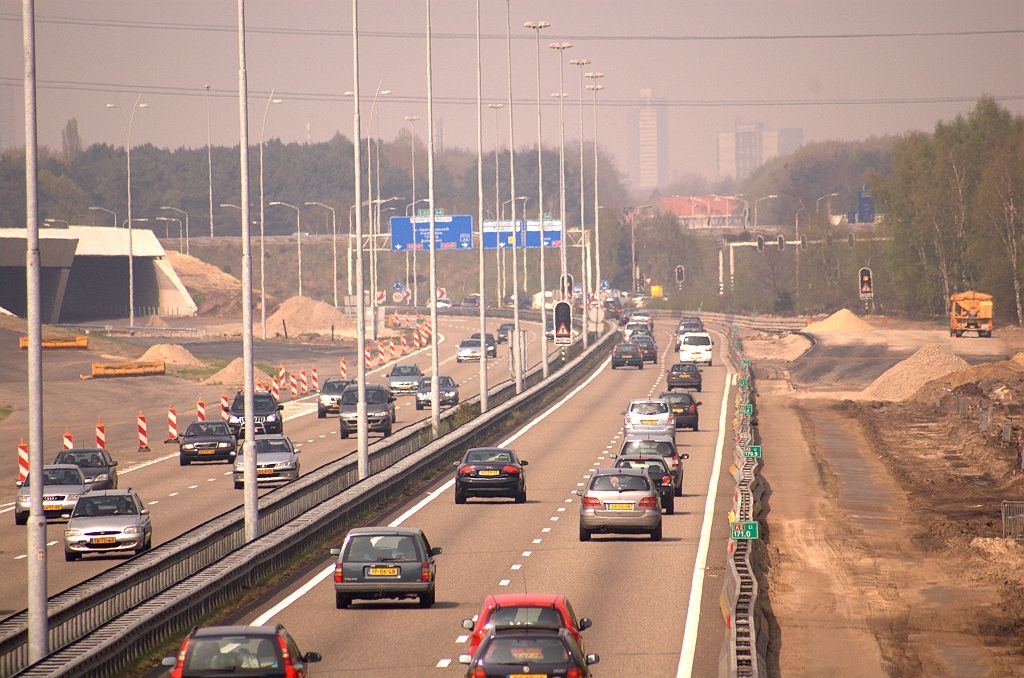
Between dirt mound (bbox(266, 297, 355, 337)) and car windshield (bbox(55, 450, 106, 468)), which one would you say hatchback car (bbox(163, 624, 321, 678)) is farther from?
dirt mound (bbox(266, 297, 355, 337))

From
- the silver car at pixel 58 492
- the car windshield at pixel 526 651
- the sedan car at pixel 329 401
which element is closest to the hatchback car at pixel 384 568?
the car windshield at pixel 526 651

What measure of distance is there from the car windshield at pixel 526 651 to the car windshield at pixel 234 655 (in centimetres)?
222

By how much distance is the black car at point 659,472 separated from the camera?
34375 millimetres

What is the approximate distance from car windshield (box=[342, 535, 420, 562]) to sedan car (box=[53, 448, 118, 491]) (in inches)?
626

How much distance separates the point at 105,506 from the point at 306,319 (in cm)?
9453

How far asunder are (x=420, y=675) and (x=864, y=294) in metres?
81.2

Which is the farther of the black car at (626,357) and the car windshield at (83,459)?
the black car at (626,357)

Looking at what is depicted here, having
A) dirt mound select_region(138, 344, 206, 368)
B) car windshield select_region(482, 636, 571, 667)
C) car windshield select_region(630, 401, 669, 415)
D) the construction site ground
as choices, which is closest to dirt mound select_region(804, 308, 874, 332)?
the construction site ground

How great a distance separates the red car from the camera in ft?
55.2

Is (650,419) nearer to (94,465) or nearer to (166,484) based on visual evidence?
(166,484)

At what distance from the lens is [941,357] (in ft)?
236

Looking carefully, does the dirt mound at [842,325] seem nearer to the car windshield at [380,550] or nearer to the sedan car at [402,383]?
the sedan car at [402,383]

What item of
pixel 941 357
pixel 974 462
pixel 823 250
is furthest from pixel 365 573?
pixel 823 250

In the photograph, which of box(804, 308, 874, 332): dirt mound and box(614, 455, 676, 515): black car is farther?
box(804, 308, 874, 332): dirt mound
